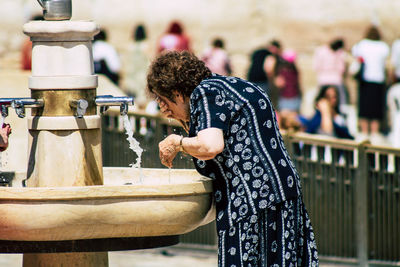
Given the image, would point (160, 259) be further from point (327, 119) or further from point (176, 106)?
point (176, 106)

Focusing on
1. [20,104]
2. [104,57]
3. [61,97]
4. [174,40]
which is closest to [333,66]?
[174,40]

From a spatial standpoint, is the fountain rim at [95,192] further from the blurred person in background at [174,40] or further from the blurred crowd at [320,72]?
the blurred person in background at [174,40]

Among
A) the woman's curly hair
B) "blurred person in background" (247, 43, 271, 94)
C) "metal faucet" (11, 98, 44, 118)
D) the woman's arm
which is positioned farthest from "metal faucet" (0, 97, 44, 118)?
"blurred person in background" (247, 43, 271, 94)

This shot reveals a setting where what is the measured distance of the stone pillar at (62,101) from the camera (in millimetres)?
4453

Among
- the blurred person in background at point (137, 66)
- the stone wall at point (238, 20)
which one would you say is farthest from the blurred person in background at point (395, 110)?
the stone wall at point (238, 20)

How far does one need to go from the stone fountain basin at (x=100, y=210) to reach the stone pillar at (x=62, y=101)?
370mm

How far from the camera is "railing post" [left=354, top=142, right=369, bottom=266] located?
7152mm

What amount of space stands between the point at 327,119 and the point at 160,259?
249 cm

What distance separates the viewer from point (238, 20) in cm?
1786

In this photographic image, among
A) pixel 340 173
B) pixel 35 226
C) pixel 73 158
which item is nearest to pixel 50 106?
pixel 73 158

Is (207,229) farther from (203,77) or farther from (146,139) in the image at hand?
(203,77)

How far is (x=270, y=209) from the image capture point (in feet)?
14.1

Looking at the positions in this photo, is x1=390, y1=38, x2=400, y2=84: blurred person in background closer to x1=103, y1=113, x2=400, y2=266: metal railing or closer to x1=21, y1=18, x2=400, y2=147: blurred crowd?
x1=21, y1=18, x2=400, y2=147: blurred crowd

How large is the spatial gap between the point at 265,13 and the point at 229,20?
23.6 inches
